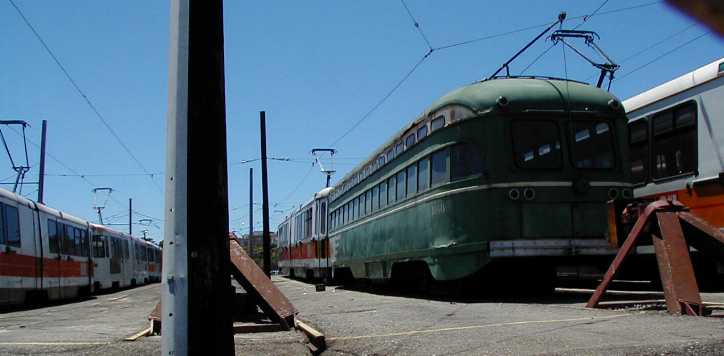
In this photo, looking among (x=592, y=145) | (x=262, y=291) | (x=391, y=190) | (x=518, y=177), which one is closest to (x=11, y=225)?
(x=391, y=190)

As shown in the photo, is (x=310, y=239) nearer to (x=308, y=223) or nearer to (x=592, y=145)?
(x=308, y=223)

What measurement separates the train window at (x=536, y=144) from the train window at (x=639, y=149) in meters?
2.32

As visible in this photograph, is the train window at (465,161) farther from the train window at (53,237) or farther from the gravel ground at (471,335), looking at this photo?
the train window at (53,237)

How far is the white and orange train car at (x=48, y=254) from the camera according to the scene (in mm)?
15328

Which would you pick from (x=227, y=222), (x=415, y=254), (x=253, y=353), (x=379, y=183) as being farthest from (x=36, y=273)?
(x=227, y=222)

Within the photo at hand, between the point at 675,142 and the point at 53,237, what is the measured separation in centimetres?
1612

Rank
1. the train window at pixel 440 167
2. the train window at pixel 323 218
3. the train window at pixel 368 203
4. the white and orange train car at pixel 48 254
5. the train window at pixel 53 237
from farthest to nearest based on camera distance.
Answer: the train window at pixel 323 218 → the train window at pixel 53 237 → the white and orange train car at pixel 48 254 → the train window at pixel 368 203 → the train window at pixel 440 167

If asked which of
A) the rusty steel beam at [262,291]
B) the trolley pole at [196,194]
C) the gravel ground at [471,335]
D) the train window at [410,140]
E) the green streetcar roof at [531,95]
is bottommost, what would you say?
the gravel ground at [471,335]

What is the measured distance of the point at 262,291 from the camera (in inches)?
283

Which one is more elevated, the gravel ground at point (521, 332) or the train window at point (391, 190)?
the train window at point (391, 190)

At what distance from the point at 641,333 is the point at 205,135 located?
3551 millimetres

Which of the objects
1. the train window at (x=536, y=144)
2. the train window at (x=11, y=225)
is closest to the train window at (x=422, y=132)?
the train window at (x=536, y=144)

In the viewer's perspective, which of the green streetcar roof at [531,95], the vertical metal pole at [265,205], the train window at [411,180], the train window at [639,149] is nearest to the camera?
the green streetcar roof at [531,95]

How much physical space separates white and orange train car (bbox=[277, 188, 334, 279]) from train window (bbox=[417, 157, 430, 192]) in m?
9.36
